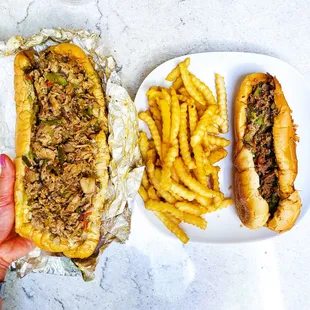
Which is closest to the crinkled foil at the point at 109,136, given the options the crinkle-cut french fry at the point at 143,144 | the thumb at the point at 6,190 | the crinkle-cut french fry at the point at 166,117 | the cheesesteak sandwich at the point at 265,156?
the crinkle-cut french fry at the point at 143,144

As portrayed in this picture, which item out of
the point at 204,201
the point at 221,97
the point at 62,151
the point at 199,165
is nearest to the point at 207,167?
the point at 199,165

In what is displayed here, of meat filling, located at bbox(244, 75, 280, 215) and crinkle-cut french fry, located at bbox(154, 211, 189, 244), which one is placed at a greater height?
meat filling, located at bbox(244, 75, 280, 215)

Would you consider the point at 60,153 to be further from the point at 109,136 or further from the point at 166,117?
the point at 166,117

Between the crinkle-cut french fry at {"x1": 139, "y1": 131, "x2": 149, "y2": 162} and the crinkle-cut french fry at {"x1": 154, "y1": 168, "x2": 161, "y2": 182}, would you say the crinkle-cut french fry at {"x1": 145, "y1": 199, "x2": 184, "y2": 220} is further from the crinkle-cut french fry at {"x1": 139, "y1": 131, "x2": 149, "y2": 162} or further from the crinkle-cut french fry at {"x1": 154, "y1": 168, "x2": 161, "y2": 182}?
the crinkle-cut french fry at {"x1": 139, "y1": 131, "x2": 149, "y2": 162}

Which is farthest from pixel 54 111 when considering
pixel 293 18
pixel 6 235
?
pixel 293 18

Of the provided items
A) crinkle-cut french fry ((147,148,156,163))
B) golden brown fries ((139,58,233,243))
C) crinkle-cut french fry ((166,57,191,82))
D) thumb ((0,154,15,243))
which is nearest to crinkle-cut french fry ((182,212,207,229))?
golden brown fries ((139,58,233,243))

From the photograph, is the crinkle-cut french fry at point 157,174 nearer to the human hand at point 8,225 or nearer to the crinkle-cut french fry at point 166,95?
the crinkle-cut french fry at point 166,95
